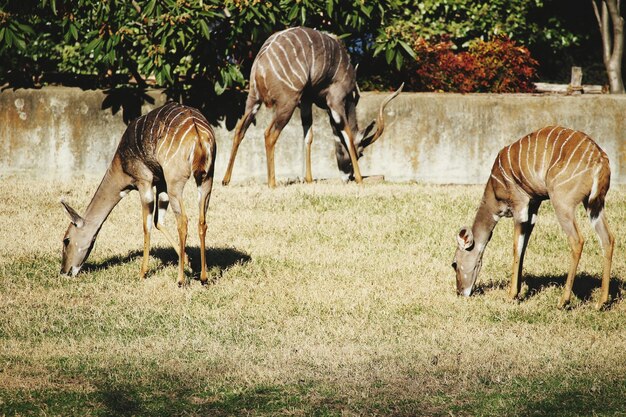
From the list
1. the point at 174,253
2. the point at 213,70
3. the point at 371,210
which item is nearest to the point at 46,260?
the point at 174,253

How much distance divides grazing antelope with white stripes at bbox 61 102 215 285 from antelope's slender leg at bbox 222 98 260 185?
3663mm

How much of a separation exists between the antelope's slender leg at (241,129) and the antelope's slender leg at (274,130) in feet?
1.01

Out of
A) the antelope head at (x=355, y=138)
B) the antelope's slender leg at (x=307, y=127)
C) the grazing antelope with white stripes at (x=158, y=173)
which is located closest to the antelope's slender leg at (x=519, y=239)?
the grazing antelope with white stripes at (x=158, y=173)

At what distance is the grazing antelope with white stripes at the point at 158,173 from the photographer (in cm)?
953

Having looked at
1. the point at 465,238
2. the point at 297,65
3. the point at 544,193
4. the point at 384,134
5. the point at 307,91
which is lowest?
the point at 465,238

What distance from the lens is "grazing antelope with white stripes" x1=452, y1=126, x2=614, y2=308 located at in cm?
873

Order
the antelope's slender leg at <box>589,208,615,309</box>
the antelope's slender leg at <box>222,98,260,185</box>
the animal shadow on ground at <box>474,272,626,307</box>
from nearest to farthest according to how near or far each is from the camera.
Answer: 1. the antelope's slender leg at <box>589,208,615,309</box>
2. the animal shadow on ground at <box>474,272,626,307</box>
3. the antelope's slender leg at <box>222,98,260,185</box>

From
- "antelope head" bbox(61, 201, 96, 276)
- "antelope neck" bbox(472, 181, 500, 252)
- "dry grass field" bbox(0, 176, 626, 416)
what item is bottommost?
"dry grass field" bbox(0, 176, 626, 416)

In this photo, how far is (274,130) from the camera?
1426cm

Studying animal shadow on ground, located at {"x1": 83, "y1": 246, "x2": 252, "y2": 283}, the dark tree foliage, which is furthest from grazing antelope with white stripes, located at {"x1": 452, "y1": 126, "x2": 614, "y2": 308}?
the dark tree foliage

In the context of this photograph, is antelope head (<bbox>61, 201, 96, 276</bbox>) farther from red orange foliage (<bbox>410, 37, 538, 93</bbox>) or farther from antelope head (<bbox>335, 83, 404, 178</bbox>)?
red orange foliage (<bbox>410, 37, 538, 93</bbox>)

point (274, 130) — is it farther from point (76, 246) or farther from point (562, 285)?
point (562, 285)

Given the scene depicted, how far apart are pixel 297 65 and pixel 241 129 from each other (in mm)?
1171

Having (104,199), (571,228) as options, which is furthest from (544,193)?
(104,199)
